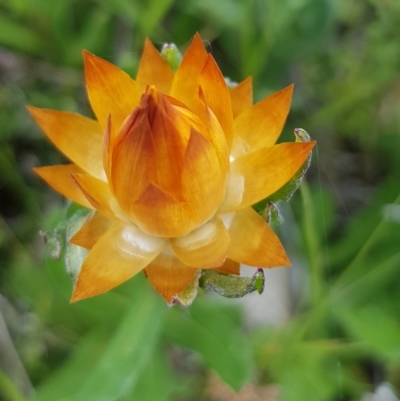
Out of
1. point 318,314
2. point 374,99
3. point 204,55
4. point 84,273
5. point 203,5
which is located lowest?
point 318,314

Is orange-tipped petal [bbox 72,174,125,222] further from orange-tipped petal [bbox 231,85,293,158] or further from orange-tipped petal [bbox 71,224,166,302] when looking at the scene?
orange-tipped petal [bbox 231,85,293,158]

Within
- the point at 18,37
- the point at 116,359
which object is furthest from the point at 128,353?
the point at 18,37

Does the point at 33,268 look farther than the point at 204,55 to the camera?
Yes

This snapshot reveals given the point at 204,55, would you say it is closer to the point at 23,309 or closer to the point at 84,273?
the point at 84,273

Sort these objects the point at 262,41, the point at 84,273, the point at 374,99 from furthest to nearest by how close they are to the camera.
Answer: the point at 374,99
the point at 262,41
the point at 84,273

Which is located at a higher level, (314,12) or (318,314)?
(314,12)

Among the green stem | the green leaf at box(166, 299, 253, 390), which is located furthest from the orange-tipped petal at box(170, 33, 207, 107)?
the green leaf at box(166, 299, 253, 390)

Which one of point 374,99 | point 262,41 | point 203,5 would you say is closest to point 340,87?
point 374,99
